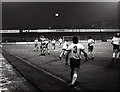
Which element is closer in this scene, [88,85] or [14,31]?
[88,85]

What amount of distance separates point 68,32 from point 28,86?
173 ft

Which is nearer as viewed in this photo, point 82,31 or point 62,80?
point 62,80

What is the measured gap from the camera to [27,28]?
192 feet

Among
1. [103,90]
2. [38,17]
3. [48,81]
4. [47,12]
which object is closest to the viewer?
[103,90]

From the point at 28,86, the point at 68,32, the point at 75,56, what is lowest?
the point at 28,86

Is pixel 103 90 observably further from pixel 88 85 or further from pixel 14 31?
pixel 14 31

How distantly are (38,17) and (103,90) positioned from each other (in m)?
45.1

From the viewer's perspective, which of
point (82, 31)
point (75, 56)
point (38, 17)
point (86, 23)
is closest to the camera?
point (75, 56)

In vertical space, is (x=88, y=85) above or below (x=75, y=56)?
below

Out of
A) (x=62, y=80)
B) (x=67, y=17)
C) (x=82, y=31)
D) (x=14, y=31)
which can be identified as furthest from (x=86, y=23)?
(x=62, y=80)

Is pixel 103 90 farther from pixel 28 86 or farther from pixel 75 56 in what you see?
pixel 28 86

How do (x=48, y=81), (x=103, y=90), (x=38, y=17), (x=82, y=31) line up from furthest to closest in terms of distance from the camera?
1. (x=82, y=31)
2. (x=38, y=17)
3. (x=48, y=81)
4. (x=103, y=90)

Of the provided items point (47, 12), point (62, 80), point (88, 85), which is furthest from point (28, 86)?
point (47, 12)

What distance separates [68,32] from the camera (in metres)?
60.5
